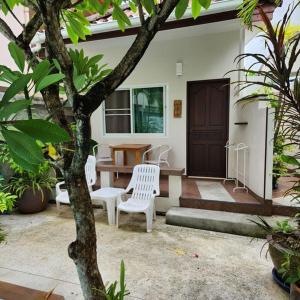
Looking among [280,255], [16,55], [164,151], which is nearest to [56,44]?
[16,55]

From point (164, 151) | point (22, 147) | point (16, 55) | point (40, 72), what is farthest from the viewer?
point (164, 151)

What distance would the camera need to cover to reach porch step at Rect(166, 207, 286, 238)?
3264 mm

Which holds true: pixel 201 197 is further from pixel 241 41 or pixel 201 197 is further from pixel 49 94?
pixel 49 94

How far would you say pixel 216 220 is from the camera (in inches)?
135

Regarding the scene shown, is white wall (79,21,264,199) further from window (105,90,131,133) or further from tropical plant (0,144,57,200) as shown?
tropical plant (0,144,57,200)

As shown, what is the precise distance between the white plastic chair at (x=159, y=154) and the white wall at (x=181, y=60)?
0.14 meters

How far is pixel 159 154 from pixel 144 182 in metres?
1.66

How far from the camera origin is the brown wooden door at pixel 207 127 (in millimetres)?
5145

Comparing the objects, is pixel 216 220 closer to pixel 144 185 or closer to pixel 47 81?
pixel 144 185

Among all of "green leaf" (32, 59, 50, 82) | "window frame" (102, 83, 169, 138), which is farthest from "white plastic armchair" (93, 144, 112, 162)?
"green leaf" (32, 59, 50, 82)

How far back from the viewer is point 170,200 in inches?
161

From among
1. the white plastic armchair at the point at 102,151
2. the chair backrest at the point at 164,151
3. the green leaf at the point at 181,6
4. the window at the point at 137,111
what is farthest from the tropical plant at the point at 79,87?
the white plastic armchair at the point at 102,151

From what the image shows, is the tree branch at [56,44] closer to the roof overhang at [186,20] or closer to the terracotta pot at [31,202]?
Result: the roof overhang at [186,20]

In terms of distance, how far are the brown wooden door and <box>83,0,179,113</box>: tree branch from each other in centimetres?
461
